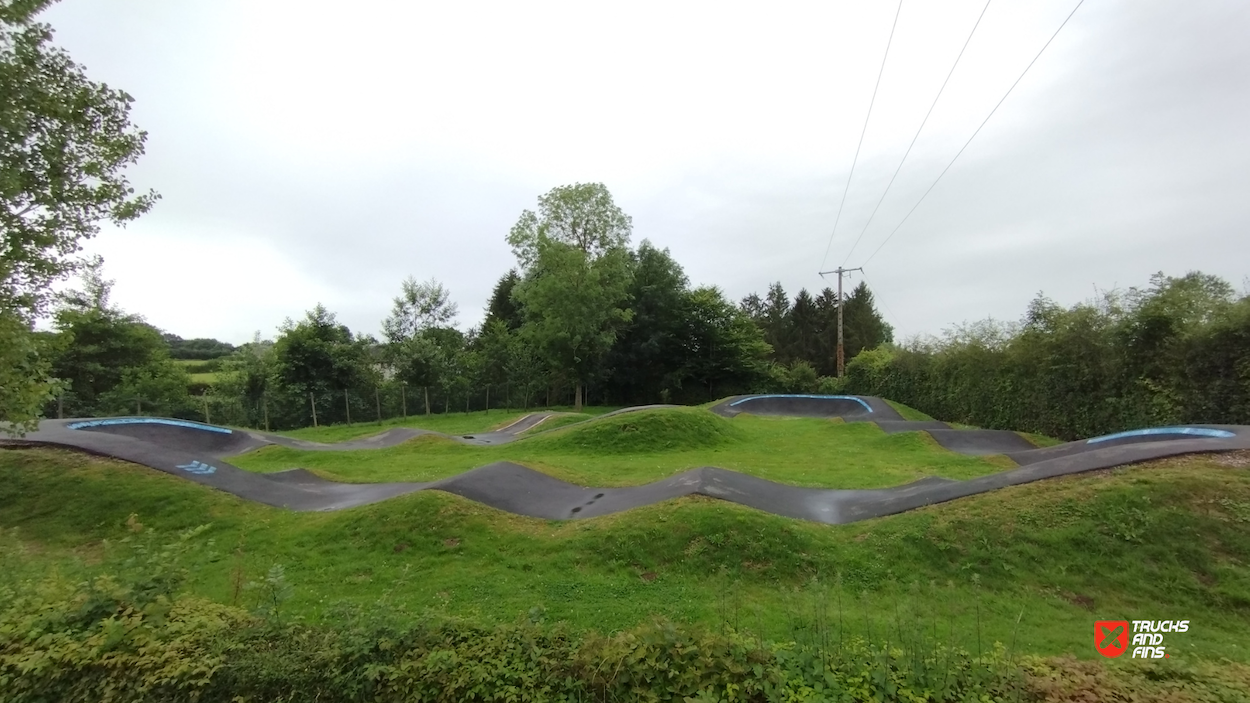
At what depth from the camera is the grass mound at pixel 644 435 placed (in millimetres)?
18562

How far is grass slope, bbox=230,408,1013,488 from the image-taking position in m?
13.6

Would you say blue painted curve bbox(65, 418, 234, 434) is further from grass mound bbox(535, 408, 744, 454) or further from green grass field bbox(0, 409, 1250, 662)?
grass mound bbox(535, 408, 744, 454)

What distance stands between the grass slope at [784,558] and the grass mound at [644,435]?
29.0ft

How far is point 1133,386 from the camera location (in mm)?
15086

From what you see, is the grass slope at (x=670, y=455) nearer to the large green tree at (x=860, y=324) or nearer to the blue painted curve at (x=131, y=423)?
the blue painted curve at (x=131, y=423)

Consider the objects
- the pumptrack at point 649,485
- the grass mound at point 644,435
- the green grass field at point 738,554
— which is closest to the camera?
the green grass field at point 738,554

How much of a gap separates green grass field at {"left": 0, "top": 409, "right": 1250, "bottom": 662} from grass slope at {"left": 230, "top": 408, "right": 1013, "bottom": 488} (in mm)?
3683

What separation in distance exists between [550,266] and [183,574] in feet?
113

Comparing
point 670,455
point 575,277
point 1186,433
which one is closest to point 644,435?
point 670,455

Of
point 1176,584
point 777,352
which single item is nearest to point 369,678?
→ point 1176,584

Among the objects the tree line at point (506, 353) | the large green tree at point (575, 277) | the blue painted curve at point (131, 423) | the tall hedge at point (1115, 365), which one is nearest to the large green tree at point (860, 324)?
the tree line at point (506, 353)

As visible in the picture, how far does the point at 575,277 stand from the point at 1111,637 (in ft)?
110

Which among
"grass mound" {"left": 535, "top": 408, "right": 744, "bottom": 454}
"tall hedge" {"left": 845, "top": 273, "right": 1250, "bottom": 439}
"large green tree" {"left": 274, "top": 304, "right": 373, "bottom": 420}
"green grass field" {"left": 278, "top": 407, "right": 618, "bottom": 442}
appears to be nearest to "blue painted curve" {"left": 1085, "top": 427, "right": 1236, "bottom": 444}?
"tall hedge" {"left": 845, "top": 273, "right": 1250, "bottom": 439}

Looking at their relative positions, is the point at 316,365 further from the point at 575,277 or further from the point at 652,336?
the point at 652,336
